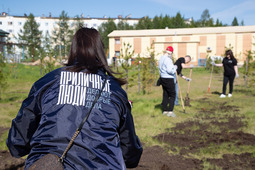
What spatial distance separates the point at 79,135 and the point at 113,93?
348 millimetres

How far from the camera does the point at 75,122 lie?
1.49 m

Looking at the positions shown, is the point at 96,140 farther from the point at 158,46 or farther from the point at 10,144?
the point at 158,46

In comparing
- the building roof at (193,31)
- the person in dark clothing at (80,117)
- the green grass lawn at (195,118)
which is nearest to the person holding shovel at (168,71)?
the green grass lawn at (195,118)

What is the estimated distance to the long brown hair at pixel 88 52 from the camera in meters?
1.74

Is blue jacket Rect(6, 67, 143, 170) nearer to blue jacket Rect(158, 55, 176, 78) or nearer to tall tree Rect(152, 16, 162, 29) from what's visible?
blue jacket Rect(158, 55, 176, 78)

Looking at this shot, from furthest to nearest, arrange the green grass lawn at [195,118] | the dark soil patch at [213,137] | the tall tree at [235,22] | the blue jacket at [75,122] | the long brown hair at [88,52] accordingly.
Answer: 1. the tall tree at [235,22]
2. the green grass lawn at [195,118]
3. the dark soil patch at [213,137]
4. the long brown hair at [88,52]
5. the blue jacket at [75,122]

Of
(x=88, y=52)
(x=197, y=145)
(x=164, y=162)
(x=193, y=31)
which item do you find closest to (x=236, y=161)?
(x=197, y=145)

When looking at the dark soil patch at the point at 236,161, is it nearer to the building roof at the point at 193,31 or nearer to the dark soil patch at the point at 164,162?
the dark soil patch at the point at 164,162

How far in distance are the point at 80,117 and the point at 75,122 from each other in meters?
0.04

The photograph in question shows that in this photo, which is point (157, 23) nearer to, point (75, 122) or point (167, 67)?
point (167, 67)

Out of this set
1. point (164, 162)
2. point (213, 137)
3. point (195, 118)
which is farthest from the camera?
point (195, 118)

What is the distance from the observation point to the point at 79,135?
4.82 ft

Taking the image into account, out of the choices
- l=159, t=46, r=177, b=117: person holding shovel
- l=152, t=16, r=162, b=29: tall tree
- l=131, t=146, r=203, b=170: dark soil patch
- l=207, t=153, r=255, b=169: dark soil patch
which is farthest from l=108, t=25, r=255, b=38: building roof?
l=131, t=146, r=203, b=170: dark soil patch

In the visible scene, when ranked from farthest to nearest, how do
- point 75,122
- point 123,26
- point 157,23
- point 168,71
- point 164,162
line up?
point 123,26
point 157,23
point 168,71
point 164,162
point 75,122
